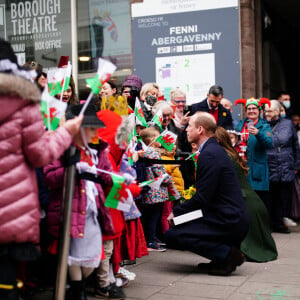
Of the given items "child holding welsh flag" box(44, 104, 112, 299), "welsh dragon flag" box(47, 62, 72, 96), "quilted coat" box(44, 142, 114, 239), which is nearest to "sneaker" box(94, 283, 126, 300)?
"child holding welsh flag" box(44, 104, 112, 299)

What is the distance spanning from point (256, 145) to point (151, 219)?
236cm

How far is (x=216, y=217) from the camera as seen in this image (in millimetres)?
5926

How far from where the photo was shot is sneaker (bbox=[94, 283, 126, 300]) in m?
4.79

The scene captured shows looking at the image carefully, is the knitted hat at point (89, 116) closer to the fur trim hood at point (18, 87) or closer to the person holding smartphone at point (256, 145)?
the fur trim hood at point (18, 87)

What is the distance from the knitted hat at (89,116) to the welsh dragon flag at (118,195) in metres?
0.47

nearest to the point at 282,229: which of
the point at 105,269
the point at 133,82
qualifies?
the point at 133,82

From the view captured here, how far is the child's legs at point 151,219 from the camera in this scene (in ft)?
23.0

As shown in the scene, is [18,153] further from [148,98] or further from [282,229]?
[282,229]

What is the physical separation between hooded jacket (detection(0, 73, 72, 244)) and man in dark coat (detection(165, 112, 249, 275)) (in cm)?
262

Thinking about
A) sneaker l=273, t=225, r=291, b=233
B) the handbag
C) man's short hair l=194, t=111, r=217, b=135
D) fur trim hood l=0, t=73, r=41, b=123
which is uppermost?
fur trim hood l=0, t=73, r=41, b=123

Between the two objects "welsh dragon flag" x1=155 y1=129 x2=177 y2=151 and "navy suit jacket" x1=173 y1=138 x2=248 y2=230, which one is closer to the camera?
"navy suit jacket" x1=173 y1=138 x2=248 y2=230

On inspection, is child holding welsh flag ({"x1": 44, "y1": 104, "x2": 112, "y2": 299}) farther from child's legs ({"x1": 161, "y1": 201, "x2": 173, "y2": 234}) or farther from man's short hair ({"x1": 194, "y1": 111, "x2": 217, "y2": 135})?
child's legs ({"x1": 161, "y1": 201, "x2": 173, "y2": 234})

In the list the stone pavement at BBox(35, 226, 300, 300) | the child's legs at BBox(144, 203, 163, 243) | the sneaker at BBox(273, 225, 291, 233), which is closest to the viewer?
the stone pavement at BBox(35, 226, 300, 300)

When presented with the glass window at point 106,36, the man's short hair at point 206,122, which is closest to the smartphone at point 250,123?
the man's short hair at point 206,122
